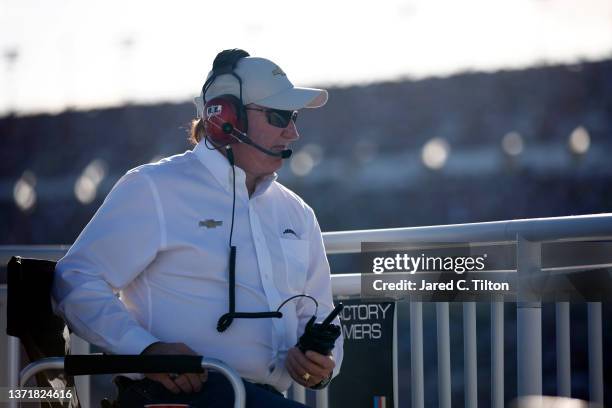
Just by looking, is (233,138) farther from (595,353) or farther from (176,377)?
(595,353)

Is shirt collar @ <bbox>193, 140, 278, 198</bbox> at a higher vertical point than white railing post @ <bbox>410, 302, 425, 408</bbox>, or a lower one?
higher

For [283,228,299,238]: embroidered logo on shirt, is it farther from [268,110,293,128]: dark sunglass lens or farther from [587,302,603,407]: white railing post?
[587,302,603,407]: white railing post

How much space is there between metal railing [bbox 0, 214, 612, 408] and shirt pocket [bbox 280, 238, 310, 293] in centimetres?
64

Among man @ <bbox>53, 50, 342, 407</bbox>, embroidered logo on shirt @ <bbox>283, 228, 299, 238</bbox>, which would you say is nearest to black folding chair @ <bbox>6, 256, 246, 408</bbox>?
man @ <bbox>53, 50, 342, 407</bbox>

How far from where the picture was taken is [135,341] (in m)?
2.69

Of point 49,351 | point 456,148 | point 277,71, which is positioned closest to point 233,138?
point 277,71

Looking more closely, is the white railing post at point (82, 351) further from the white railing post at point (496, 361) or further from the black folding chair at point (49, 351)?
the white railing post at point (496, 361)

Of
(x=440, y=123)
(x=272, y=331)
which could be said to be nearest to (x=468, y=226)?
(x=272, y=331)

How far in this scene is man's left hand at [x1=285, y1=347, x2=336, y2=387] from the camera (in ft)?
9.36

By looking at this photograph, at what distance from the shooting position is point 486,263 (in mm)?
3535

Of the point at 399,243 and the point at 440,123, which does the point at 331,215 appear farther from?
the point at 399,243

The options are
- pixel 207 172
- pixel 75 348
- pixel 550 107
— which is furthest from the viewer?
pixel 550 107

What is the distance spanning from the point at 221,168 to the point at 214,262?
1.02 ft

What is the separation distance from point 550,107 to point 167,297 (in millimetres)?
35522
